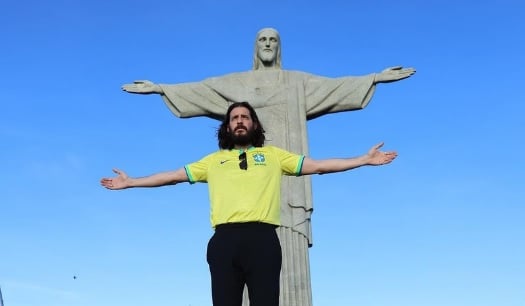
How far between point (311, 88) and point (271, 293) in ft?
22.0

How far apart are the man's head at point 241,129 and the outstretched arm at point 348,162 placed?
41 cm

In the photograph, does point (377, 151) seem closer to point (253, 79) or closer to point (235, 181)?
point (235, 181)

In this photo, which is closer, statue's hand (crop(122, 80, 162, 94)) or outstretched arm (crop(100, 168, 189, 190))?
outstretched arm (crop(100, 168, 189, 190))

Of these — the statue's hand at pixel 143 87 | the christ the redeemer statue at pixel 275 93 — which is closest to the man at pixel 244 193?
the christ the redeemer statue at pixel 275 93

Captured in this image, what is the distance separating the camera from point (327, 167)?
5102 millimetres

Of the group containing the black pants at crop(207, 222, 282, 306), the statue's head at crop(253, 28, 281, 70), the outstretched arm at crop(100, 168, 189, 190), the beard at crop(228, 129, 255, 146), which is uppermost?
the statue's head at crop(253, 28, 281, 70)

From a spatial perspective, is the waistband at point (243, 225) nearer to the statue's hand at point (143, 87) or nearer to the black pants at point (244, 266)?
the black pants at point (244, 266)

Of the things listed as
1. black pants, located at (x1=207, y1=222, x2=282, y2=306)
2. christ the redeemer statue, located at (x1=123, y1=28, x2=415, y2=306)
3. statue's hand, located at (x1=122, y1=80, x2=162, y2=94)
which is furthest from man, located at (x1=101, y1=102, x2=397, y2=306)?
statue's hand, located at (x1=122, y1=80, x2=162, y2=94)

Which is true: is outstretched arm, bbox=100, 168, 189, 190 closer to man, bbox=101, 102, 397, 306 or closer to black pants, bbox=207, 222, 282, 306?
man, bbox=101, 102, 397, 306

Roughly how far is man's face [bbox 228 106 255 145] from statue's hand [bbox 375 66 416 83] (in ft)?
19.1

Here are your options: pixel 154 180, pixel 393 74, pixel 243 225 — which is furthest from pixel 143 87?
pixel 243 225

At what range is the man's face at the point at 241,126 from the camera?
5.18m

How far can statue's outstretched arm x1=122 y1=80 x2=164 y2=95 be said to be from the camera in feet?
34.6

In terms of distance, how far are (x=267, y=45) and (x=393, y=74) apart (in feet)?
6.43
